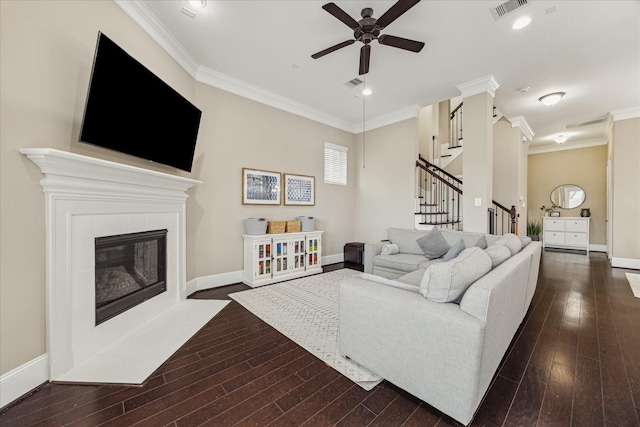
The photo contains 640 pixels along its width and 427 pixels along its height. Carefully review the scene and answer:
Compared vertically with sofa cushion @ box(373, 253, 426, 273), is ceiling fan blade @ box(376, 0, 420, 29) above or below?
above

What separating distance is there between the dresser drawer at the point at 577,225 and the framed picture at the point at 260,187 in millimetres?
8145

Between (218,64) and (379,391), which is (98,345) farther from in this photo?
(218,64)

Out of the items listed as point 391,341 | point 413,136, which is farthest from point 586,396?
point 413,136

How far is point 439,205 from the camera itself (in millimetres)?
5461

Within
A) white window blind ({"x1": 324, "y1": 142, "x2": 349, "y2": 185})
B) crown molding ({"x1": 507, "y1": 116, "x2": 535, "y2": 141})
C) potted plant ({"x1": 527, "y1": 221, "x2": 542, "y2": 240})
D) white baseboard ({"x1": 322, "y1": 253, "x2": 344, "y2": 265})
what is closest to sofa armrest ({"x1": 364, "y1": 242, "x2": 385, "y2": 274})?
white baseboard ({"x1": 322, "y1": 253, "x2": 344, "y2": 265})

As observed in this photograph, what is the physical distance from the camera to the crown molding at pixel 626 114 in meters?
5.04

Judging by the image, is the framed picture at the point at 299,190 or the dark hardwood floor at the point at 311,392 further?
the framed picture at the point at 299,190

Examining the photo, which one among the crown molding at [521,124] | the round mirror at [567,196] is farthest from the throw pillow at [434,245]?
the round mirror at [567,196]

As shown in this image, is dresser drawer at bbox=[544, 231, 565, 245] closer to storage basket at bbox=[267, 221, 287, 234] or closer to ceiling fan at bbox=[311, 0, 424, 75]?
ceiling fan at bbox=[311, 0, 424, 75]

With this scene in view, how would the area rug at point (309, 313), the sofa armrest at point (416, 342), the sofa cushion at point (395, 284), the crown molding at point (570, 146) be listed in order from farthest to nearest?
the crown molding at point (570, 146) < the area rug at point (309, 313) < the sofa cushion at point (395, 284) < the sofa armrest at point (416, 342)

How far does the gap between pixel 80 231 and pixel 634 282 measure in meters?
7.25

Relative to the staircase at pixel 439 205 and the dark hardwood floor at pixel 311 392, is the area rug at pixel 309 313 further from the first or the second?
the staircase at pixel 439 205

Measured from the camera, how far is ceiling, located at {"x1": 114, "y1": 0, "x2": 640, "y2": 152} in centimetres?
262

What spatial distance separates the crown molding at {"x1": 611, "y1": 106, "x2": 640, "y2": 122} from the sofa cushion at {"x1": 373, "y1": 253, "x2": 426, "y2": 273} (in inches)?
210
